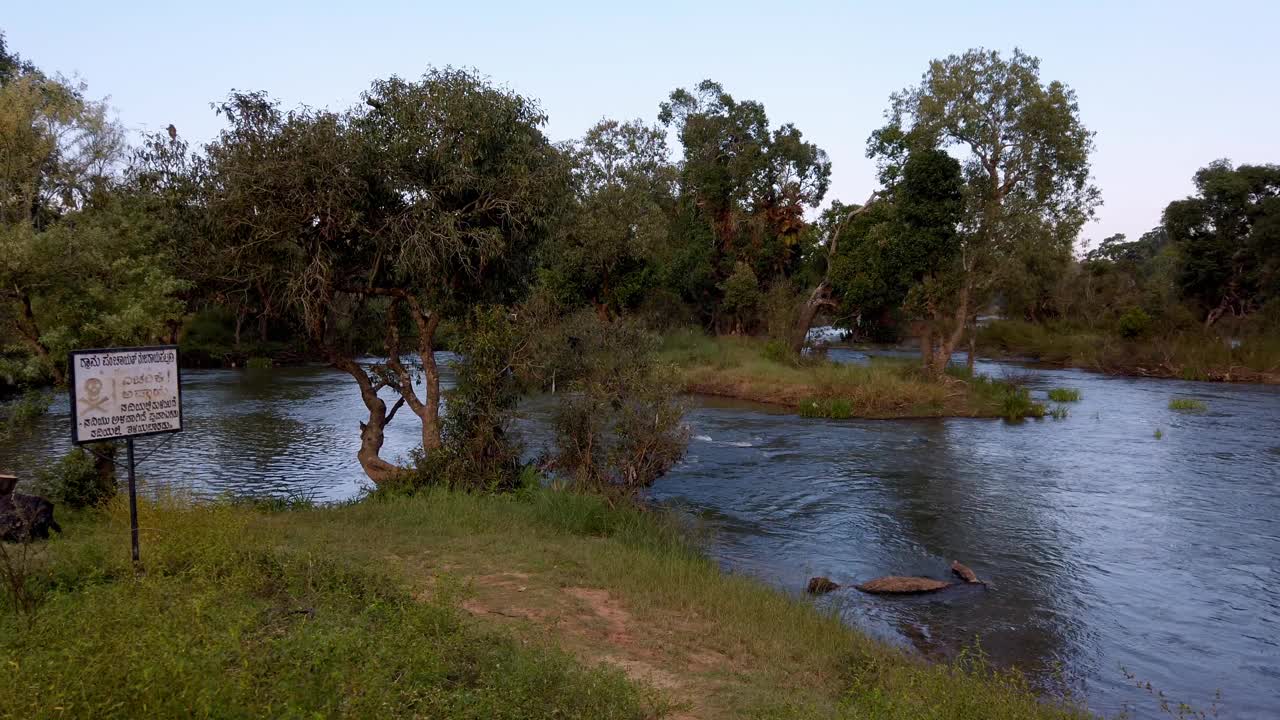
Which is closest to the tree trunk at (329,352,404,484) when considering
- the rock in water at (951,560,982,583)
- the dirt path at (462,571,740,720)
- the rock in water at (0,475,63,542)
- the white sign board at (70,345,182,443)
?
the rock in water at (0,475,63,542)

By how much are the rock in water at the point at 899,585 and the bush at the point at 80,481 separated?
419 inches

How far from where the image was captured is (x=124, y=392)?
794cm

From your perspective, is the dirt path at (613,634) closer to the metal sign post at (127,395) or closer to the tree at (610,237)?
the metal sign post at (127,395)

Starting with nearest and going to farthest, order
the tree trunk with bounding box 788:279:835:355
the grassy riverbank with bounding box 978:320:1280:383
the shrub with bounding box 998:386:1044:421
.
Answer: the shrub with bounding box 998:386:1044:421 → the grassy riverbank with bounding box 978:320:1280:383 → the tree trunk with bounding box 788:279:835:355

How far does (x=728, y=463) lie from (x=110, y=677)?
17231mm

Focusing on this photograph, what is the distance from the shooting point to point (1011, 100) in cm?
3288

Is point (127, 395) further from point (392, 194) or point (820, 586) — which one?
point (820, 586)

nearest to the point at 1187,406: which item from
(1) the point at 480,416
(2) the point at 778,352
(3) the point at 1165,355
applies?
(3) the point at 1165,355

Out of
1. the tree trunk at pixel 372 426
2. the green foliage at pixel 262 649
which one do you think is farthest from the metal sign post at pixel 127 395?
the tree trunk at pixel 372 426

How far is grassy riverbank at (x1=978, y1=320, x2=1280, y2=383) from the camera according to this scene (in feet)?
128

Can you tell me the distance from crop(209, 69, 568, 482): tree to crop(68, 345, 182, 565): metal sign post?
4798 millimetres

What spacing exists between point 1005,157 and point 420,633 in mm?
33192

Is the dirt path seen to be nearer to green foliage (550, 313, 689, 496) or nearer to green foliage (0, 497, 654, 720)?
green foliage (0, 497, 654, 720)

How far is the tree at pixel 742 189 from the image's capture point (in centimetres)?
4522
